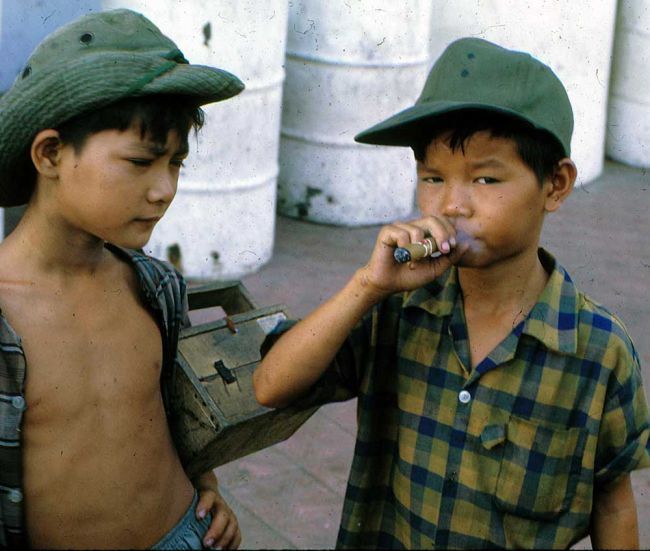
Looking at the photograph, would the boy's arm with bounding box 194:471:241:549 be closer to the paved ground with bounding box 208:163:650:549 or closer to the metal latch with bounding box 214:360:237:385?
the metal latch with bounding box 214:360:237:385

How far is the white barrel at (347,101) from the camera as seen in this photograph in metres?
6.12

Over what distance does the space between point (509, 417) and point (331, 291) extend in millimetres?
3572

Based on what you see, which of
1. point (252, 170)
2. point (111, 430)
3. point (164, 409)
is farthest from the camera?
point (252, 170)

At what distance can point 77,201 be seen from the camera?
1790 millimetres

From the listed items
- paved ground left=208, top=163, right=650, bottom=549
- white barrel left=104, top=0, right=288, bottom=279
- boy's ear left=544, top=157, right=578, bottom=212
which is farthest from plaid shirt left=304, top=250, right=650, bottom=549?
white barrel left=104, top=0, right=288, bottom=279

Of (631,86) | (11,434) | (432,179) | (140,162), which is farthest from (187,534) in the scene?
(631,86)

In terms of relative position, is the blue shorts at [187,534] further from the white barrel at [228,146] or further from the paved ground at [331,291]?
the white barrel at [228,146]

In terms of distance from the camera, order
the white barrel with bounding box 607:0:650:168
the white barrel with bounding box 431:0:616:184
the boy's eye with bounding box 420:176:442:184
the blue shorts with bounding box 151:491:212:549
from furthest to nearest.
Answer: the white barrel with bounding box 607:0:650:168 → the white barrel with bounding box 431:0:616:184 → the blue shorts with bounding box 151:491:212:549 → the boy's eye with bounding box 420:176:442:184

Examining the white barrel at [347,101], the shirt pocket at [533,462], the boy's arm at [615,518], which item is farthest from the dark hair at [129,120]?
the white barrel at [347,101]

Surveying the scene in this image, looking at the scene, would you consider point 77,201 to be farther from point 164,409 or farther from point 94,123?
point 164,409

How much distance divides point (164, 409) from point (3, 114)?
67 centimetres

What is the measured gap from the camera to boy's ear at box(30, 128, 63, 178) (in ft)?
5.81

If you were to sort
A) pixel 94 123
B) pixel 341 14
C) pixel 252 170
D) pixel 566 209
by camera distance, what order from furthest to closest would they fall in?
1. pixel 566 209
2. pixel 341 14
3. pixel 252 170
4. pixel 94 123

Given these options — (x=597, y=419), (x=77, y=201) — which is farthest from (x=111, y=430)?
(x=597, y=419)
